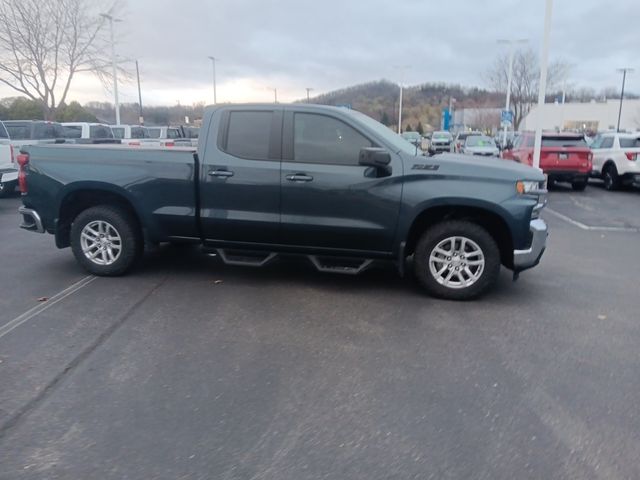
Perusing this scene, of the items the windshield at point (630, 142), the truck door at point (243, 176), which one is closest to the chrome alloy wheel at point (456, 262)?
the truck door at point (243, 176)

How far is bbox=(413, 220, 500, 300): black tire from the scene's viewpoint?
5.48 metres

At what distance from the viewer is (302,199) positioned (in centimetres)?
565

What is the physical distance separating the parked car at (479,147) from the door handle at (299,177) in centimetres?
1764

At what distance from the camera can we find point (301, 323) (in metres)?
4.93

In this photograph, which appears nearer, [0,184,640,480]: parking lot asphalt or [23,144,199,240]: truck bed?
[0,184,640,480]: parking lot asphalt

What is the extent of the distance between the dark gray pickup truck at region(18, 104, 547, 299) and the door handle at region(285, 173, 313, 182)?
1 cm

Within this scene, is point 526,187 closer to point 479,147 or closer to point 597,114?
point 479,147

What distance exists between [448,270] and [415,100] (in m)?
82.1

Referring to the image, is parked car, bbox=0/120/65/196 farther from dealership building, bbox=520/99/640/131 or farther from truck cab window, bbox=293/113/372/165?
dealership building, bbox=520/99/640/131

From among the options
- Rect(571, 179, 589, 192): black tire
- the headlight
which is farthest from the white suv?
the headlight

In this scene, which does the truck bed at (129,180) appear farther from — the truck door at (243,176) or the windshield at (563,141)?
the windshield at (563,141)

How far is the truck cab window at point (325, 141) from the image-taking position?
18.4ft

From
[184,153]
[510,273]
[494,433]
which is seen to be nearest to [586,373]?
[494,433]

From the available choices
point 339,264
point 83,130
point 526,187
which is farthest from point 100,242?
point 83,130
